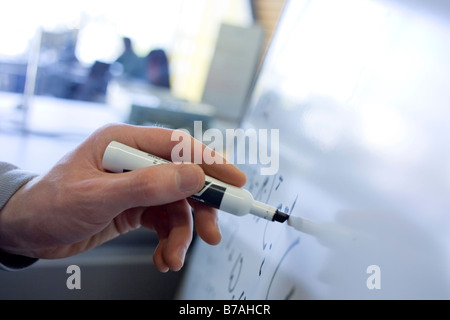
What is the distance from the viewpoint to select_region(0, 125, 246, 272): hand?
39 cm

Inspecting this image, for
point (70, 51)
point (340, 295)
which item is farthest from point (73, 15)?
point (340, 295)

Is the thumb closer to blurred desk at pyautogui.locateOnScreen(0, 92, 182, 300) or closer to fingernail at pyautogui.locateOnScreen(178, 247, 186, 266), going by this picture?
fingernail at pyautogui.locateOnScreen(178, 247, 186, 266)

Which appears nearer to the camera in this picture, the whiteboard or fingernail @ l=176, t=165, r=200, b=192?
the whiteboard

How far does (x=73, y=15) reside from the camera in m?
2.76

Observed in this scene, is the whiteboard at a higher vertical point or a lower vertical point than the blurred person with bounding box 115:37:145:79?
higher

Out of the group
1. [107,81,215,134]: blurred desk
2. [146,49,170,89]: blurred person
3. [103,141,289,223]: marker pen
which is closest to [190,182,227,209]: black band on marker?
[103,141,289,223]: marker pen

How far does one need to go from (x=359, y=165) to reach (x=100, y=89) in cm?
261

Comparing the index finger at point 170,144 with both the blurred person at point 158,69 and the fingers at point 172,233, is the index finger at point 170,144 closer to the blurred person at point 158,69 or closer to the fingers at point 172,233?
the fingers at point 172,233

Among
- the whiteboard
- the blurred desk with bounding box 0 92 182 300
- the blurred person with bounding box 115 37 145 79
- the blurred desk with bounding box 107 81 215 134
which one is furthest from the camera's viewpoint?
the blurred person with bounding box 115 37 145 79

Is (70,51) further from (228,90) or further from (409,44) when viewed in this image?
(409,44)

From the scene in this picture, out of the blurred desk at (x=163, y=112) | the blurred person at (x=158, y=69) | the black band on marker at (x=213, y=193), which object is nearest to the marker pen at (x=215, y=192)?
the black band on marker at (x=213, y=193)

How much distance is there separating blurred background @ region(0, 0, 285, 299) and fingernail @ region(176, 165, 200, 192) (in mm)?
357

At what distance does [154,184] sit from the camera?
1.24 feet

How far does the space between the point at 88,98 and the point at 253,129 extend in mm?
2241
